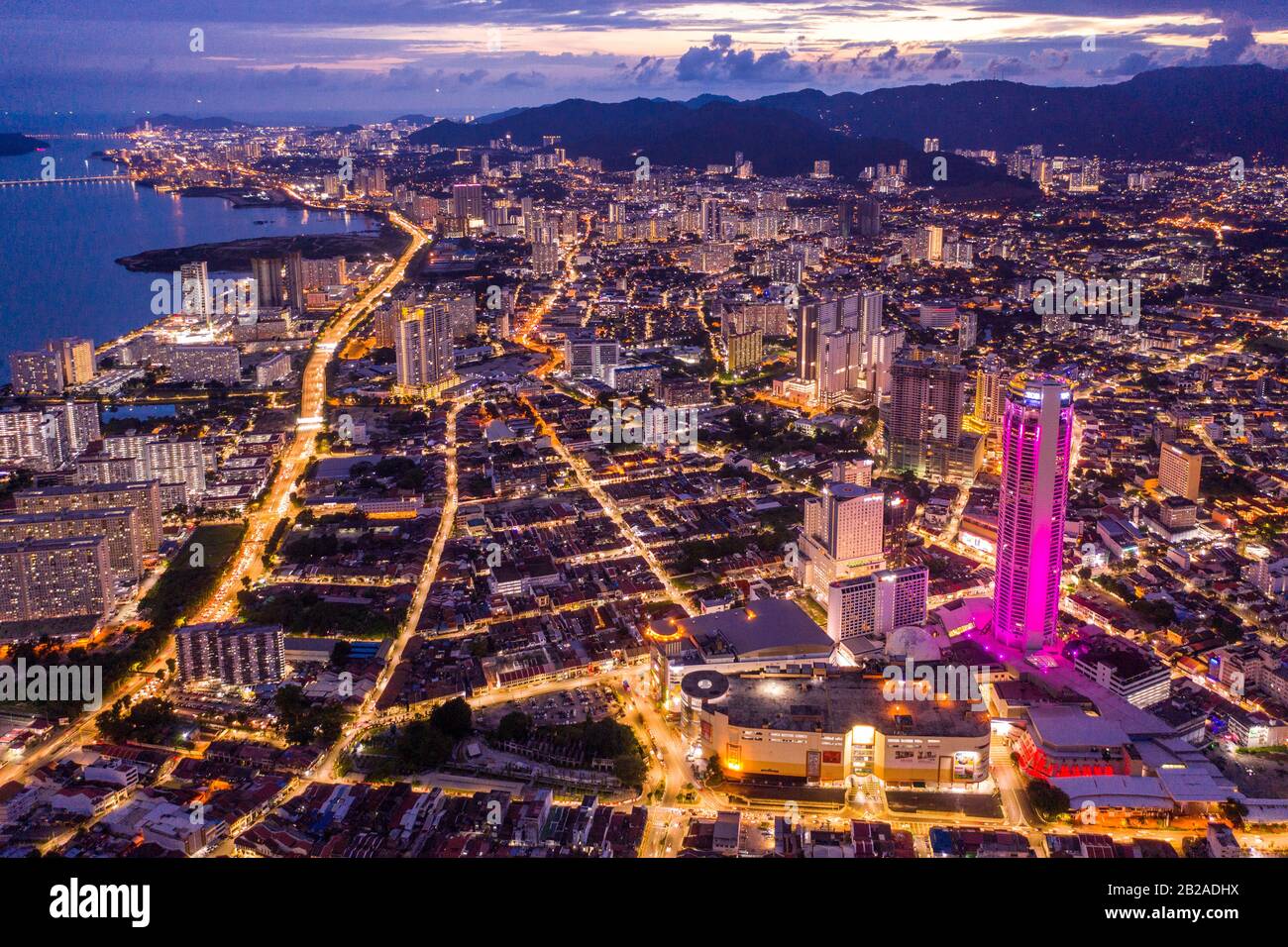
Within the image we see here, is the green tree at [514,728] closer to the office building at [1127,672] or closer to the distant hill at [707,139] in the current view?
the office building at [1127,672]

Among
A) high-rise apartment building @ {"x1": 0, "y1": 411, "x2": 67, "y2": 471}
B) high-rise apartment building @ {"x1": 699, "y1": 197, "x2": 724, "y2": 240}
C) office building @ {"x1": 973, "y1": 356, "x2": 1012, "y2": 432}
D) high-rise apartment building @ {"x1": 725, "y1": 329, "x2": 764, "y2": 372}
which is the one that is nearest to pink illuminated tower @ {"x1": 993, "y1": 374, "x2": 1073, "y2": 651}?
office building @ {"x1": 973, "y1": 356, "x2": 1012, "y2": 432}

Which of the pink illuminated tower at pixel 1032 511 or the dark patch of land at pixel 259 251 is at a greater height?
the dark patch of land at pixel 259 251

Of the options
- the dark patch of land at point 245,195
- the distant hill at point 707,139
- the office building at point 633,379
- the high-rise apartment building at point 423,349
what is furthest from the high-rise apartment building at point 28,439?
the distant hill at point 707,139

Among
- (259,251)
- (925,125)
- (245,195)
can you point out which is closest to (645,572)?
(259,251)

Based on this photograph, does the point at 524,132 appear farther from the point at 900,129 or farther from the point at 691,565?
the point at 691,565

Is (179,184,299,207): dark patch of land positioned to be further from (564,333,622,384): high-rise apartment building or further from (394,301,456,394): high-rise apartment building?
(564,333,622,384): high-rise apartment building

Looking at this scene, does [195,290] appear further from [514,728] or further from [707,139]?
[707,139]
